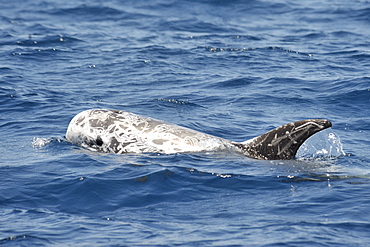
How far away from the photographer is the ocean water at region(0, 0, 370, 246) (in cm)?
943

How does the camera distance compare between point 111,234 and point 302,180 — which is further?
point 302,180

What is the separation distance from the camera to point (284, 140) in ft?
40.8

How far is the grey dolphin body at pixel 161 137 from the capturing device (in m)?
12.4

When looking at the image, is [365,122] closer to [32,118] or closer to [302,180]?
[302,180]

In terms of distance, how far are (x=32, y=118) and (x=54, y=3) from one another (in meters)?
18.3

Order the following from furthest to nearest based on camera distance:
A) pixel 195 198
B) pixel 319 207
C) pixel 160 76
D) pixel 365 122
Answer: pixel 160 76
pixel 365 122
pixel 195 198
pixel 319 207

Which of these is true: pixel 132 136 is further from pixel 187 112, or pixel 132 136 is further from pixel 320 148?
pixel 187 112

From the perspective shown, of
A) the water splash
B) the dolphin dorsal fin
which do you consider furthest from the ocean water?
the dolphin dorsal fin

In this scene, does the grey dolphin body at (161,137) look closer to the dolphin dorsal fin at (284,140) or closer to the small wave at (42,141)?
the dolphin dorsal fin at (284,140)

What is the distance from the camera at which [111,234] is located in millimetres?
9047

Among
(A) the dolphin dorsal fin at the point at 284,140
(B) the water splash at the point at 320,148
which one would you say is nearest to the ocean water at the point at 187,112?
(B) the water splash at the point at 320,148

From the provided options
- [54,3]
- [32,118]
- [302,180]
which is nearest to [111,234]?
[302,180]

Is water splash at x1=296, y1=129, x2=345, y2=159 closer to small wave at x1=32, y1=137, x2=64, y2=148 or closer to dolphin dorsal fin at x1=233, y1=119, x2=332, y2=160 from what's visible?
dolphin dorsal fin at x1=233, y1=119, x2=332, y2=160

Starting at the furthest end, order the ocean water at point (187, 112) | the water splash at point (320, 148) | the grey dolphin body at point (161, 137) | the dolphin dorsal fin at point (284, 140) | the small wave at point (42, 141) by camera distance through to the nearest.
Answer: the small wave at point (42, 141)
the water splash at point (320, 148)
the grey dolphin body at point (161, 137)
the dolphin dorsal fin at point (284, 140)
the ocean water at point (187, 112)
